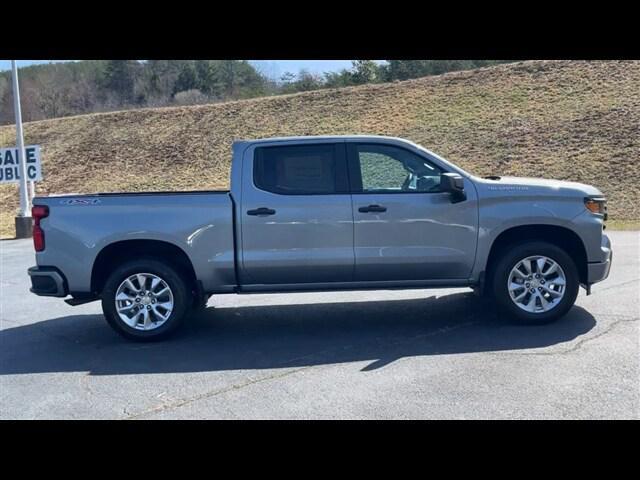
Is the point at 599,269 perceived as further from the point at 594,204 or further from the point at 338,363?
the point at 338,363

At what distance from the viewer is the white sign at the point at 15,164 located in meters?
19.1

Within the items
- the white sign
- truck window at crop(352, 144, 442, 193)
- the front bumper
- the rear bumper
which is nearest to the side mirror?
truck window at crop(352, 144, 442, 193)

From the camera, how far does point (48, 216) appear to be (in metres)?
6.56

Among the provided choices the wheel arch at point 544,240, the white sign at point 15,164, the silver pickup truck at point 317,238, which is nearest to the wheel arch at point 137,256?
the silver pickup truck at point 317,238

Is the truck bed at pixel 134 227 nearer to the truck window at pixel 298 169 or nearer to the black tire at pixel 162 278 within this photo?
the black tire at pixel 162 278

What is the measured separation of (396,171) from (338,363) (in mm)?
2203

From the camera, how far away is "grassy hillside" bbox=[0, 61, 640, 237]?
23969 mm

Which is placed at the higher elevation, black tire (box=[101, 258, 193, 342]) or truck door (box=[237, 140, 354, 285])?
truck door (box=[237, 140, 354, 285])

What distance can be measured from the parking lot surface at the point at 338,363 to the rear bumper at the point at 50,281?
23.4 inches

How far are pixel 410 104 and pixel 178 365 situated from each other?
28.4 meters

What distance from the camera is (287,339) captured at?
262 inches

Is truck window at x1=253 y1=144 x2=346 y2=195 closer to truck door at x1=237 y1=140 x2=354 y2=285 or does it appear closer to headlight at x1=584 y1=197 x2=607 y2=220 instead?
truck door at x1=237 y1=140 x2=354 y2=285

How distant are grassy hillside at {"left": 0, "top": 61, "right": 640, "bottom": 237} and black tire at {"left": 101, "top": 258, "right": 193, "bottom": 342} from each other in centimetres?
1573

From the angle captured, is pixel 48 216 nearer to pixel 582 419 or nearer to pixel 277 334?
pixel 277 334
